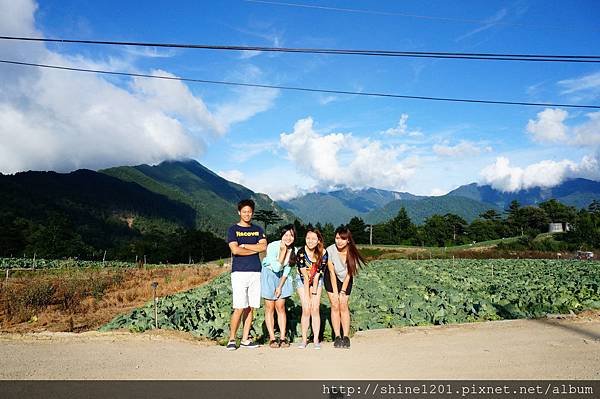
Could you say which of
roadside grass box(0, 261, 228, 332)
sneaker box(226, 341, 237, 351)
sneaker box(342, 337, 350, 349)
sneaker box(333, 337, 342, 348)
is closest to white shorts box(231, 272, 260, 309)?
sneaker box(226, 341, 237, 351)

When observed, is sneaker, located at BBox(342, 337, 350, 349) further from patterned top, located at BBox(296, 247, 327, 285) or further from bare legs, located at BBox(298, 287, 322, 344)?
patterned top, located at BBox(296, 247, 327, 285)

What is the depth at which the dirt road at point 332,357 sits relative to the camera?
534cm

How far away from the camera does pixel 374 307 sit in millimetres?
10289

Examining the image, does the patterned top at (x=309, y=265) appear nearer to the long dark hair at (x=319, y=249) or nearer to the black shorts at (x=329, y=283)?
the long dark hair at (x=319, y=249)

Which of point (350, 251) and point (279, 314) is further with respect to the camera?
point (350, 251)

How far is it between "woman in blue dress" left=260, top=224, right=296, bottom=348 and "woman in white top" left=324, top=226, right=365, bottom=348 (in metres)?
0.73

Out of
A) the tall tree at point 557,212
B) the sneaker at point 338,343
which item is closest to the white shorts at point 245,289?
the sneaker at point 338,343

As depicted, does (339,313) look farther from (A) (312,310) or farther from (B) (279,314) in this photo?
(B) (279,314)

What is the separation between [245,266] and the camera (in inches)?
275

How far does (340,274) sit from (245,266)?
1.74 meters

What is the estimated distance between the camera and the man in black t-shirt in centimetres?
692

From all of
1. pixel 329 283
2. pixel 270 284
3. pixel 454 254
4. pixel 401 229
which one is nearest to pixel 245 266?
pixel 270 284

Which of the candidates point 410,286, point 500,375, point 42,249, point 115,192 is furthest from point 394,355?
point 115,192

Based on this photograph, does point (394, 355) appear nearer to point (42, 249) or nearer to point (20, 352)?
point (20, 352)
